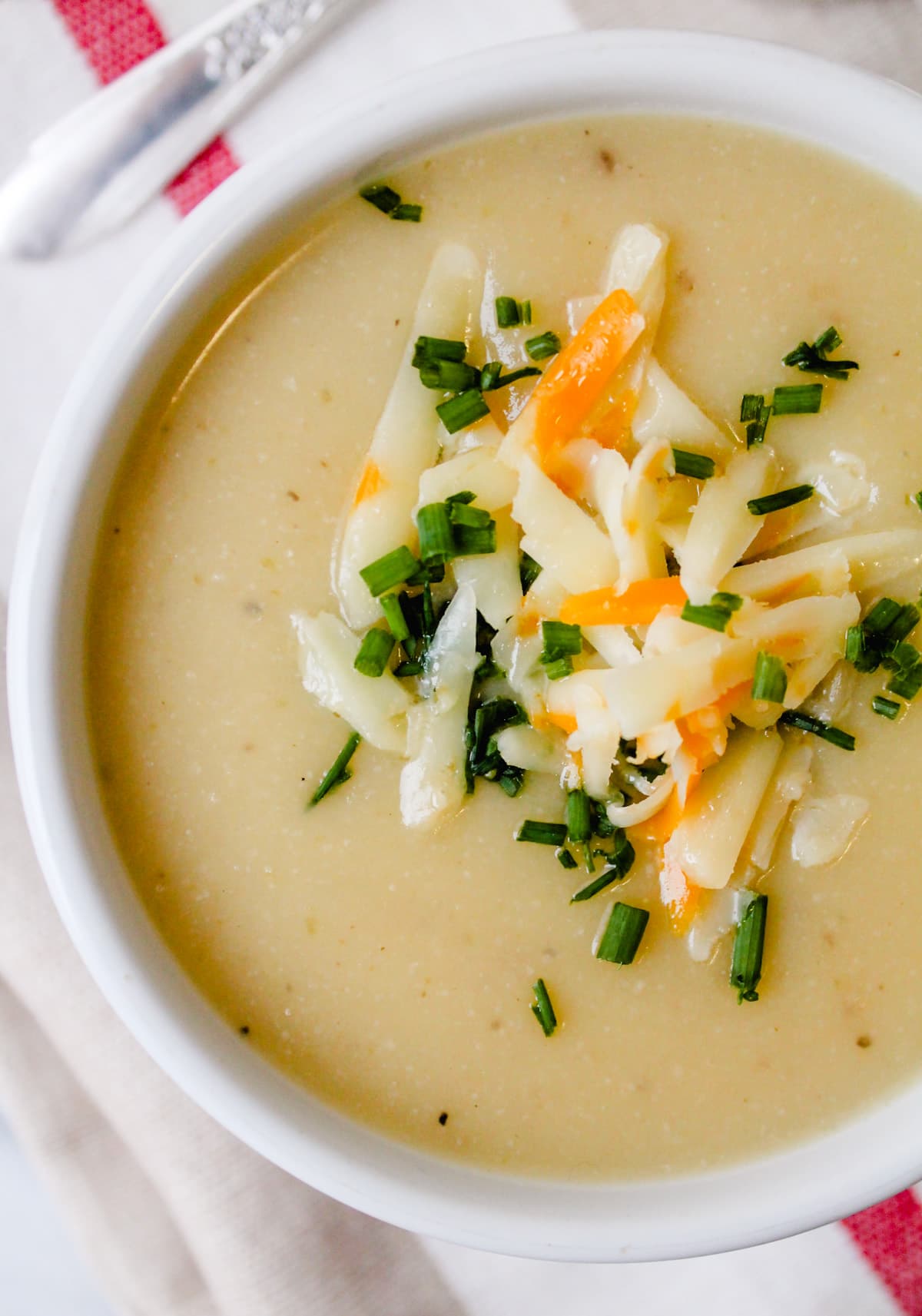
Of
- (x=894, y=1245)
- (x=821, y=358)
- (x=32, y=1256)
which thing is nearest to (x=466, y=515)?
(x=821, y=358)

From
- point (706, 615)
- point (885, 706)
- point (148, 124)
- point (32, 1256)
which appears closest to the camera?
point (706, 615)

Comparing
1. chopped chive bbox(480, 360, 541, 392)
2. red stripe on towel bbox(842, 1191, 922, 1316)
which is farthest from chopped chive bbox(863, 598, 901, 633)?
red stripe on towel bbox(842, 1191, 922, 1316)

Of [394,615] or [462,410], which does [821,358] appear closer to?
[462,410]

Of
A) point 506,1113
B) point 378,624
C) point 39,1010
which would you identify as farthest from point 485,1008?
point 39,1010

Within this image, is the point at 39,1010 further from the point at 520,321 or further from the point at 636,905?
the point at 520,321

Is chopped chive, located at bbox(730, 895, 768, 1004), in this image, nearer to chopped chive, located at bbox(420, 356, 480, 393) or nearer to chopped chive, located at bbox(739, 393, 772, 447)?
chopped chive, located at bbox(739, 393, 772, 447)
